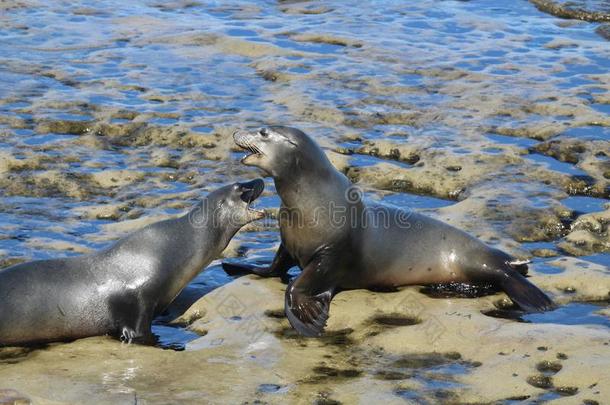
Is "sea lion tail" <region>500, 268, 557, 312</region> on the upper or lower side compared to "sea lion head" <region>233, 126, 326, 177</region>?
lower

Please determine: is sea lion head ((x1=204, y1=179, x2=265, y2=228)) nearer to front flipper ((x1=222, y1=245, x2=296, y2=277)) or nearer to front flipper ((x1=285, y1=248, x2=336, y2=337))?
front flipper ((x1=222, y1=245, x2=296, y2=277))

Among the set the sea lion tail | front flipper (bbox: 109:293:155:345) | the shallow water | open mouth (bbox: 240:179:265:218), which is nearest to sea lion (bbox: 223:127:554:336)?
the sea lion tail

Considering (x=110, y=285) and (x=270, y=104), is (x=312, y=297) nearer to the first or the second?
(x=110, y=285)

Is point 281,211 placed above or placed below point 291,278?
above

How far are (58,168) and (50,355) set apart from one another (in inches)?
147

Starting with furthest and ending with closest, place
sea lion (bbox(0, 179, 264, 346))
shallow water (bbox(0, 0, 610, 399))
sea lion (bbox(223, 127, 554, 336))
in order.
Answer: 1. shallow water (bbox(0, 0, 610, 399))
2. sea lion (bbox(223, 127, 554, 336))
3. sea lion (bbox(0, 179, 264, 346))

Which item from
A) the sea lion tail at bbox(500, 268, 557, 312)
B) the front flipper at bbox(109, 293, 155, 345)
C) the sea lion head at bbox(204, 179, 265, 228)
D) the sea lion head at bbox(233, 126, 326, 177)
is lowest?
the front flipper at bbox(109, 293, 155, 345)

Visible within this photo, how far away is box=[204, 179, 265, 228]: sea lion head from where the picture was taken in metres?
7.14

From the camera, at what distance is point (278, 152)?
22.7 ft

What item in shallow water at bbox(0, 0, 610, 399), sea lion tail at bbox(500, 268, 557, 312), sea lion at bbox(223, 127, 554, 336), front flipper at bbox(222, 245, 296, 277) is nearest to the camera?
sea lion tail at bbox(500, 268, 557, 312)

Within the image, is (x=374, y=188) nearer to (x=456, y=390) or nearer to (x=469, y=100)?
(x=469, y=100)

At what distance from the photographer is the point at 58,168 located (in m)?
9.53

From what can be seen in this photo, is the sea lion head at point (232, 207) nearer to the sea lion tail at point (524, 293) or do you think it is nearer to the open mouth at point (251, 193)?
the open mouth at point (251, 193)

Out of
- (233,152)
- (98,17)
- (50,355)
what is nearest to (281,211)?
(50,355)
